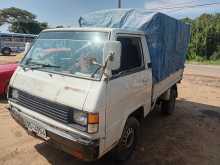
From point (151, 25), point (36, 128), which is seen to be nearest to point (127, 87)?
point (36, 128)

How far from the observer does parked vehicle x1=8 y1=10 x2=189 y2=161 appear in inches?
110

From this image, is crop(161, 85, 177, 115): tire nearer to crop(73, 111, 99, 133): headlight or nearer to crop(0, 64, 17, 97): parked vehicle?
crop(73, 111, 99, 133): headlight

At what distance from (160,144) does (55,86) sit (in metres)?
2.58

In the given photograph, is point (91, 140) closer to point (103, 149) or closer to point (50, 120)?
point (103, 149)

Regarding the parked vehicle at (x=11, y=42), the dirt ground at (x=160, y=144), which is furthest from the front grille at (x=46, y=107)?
the parked vehicle at (x=11, y=42)

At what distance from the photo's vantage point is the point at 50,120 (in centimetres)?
303

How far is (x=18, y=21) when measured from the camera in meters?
56.0

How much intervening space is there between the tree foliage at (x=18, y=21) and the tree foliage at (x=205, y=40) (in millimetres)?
41720

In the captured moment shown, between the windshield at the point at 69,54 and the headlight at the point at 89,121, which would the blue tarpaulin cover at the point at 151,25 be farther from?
the headlight at the point at 89,121

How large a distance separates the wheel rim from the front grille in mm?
1144

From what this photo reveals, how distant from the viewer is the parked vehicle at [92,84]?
2785 millimetres

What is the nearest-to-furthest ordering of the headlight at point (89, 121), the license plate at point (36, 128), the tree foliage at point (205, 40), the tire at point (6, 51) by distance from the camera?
the headlight at point (89, 121), the license plate at point (36, 128), the tire at point (6, 51), the tree foliage at point (205, 40)

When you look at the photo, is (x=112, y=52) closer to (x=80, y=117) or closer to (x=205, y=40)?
(x=80, y=117)

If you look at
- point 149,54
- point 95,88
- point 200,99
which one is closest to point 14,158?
point 95,88
